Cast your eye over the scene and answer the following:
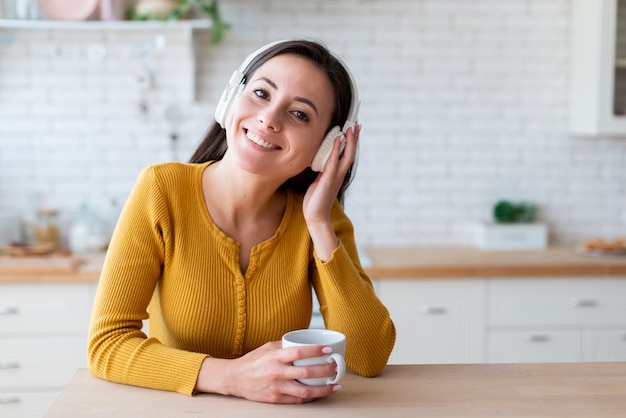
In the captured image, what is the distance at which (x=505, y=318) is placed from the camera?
3324mm

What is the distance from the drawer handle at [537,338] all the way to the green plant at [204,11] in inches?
74.8

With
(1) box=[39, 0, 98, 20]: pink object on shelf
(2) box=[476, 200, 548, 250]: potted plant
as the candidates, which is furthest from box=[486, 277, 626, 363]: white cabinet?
(1) box=[39, 0, 98, 20]: pink object on shelf

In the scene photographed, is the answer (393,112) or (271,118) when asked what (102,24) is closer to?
(393,112)

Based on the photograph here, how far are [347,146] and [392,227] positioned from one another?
Result: 2.05 m

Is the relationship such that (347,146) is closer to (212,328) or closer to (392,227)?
(212,328)

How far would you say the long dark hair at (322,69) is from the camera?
184 centimetres

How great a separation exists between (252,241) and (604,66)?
2.33 meters

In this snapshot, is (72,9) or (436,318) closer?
(436,318)

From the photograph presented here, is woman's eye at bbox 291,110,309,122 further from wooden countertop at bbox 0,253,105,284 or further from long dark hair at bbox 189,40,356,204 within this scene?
wooden countertop at bbox 0,253,105,284

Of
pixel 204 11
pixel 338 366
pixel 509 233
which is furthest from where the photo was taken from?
pixel 509 233

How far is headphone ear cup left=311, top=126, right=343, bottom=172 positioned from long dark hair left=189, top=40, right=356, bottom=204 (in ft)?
0.12

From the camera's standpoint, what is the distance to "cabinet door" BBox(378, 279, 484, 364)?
129 inches

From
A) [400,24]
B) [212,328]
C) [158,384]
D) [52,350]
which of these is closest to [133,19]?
[400,24]

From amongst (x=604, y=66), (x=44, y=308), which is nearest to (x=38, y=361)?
(x=44, y=308)
